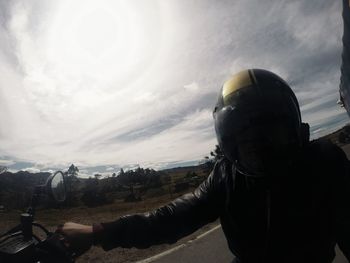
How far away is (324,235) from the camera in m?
1.65

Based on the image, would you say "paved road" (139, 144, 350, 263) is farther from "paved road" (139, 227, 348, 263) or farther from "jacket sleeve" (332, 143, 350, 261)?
"jacket sleeve" (332, 143, 350, 261)

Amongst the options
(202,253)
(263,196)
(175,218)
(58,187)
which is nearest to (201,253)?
(202,253)

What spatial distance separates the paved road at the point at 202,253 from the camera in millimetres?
5363

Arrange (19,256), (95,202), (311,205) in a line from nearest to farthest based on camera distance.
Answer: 1. (19,256)
2. (311,205)
3. (95,202)

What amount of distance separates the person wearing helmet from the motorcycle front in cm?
12

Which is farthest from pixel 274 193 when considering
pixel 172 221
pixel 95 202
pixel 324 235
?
pixel 95 202

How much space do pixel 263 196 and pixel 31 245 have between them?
1.23 meters

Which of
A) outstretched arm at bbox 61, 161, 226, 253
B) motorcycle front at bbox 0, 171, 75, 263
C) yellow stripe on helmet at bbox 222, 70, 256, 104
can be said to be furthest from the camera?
yellow stripe on helmet at bbox 222, 70, 256, 104

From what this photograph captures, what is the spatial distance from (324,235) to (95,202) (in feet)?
154

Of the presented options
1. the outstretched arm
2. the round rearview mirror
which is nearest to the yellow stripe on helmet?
the outstretched arm

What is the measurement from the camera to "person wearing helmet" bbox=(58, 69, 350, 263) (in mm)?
1625

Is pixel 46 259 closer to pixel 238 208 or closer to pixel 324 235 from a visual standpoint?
pixel 238 208

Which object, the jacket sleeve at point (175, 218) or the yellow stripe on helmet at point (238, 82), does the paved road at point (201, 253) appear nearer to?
the jacket sleeve at point (175, 218)

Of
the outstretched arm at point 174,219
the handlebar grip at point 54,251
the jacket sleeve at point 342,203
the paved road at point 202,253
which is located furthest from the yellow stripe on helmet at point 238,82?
the paved road at point 202,253
